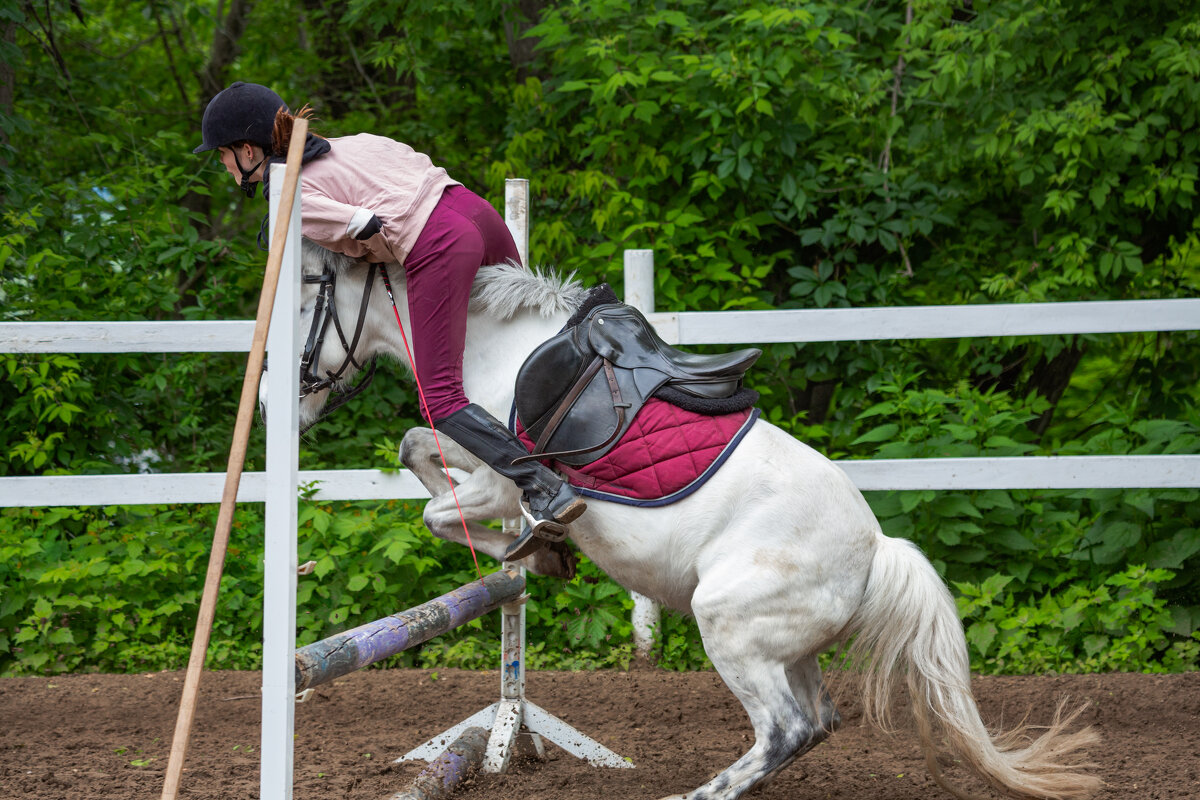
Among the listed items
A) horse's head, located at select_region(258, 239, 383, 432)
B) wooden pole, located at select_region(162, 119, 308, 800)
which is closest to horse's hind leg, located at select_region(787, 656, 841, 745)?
horse's head, located at select_region(258, 239, 383, 432)

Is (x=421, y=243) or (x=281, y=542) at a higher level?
(x=421, y=243)

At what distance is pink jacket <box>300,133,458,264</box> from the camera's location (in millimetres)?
2826

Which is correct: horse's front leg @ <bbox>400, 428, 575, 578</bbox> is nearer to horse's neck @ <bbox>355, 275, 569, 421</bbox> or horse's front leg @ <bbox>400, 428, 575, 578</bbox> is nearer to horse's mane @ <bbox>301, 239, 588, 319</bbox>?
horse's neck @ <bbox>355, 275, 569, 421</bbox>

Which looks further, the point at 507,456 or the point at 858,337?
the point at 858,337

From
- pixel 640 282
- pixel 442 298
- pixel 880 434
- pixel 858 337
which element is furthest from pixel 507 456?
pixel 880 434

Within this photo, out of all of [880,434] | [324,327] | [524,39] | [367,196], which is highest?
[524,39]

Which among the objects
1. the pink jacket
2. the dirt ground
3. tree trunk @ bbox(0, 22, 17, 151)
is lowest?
the dirt ground

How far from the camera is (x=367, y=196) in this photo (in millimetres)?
2992

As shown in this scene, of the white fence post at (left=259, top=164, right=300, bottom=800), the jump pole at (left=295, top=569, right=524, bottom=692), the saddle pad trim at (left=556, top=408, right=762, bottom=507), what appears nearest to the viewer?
the white fence post at (left=259, top=164, right=300, bottom=800)

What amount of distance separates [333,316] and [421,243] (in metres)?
0.39

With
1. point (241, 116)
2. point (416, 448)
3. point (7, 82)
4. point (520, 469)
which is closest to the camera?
point (241, 116)

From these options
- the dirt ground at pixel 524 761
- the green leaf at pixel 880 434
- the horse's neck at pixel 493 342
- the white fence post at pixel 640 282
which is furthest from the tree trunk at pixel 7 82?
the green leaf at pixel 880 434

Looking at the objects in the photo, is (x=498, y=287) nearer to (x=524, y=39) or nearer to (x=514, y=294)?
(x=514, y=294)

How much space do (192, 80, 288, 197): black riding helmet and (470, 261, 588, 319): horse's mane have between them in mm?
726
